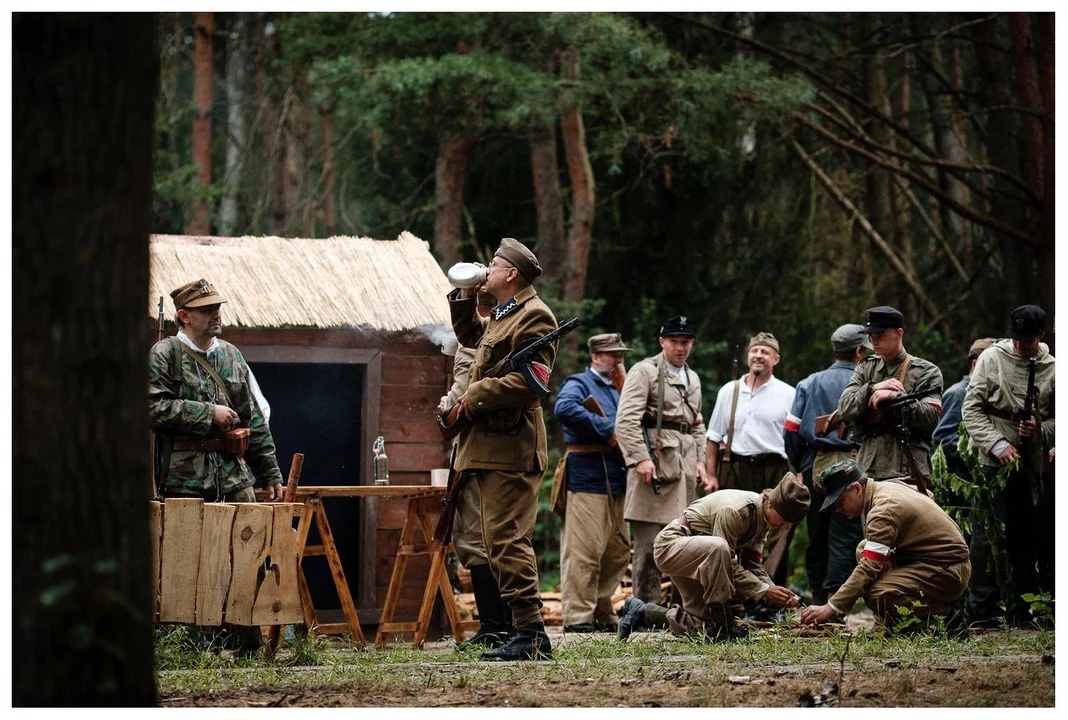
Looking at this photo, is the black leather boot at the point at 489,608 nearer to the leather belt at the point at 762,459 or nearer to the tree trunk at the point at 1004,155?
the leather belt at the point at 762,459

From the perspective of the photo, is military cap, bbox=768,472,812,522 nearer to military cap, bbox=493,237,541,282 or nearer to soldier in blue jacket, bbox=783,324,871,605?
soldier in blue jacket, bbox=783,324,871,605

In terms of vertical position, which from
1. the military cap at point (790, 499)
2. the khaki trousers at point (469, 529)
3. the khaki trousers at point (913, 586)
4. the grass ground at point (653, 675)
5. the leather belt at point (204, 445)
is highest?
the leather belt at point (204, 445)

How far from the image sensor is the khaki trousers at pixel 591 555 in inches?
376

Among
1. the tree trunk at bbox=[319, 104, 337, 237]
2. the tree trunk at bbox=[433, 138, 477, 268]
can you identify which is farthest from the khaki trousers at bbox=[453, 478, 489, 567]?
the tree trunk at bbox=[319, 104, 337, 237]

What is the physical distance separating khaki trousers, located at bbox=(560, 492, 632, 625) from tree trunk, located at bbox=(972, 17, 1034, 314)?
8279mm

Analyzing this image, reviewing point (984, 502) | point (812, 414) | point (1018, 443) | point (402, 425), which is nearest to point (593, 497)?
point (402, 425)

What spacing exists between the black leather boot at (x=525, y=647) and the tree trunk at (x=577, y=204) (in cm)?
1013

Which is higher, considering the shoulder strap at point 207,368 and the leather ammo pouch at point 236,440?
the shoulder strap at point 207,368

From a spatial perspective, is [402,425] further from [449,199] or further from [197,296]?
[449,199]

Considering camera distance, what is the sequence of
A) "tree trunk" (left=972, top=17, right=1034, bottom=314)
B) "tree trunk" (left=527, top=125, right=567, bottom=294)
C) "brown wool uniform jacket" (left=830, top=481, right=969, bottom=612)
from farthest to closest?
"tree trunk" (left=527, top=125, right=567, bottom=294), "tree trunk" (left=972, top=17, right=1034, bottom=314), "brown wool uniform jacket" (left=830, top=481, right=969, bottom=612)

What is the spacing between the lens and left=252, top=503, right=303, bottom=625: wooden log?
6887 mm

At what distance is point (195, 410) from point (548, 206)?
32.9 ft

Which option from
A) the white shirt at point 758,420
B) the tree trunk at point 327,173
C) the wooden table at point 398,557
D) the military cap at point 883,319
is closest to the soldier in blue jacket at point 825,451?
the white shirt at point 758,420

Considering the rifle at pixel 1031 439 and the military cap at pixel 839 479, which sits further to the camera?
the rifle at pixel 1031 439
